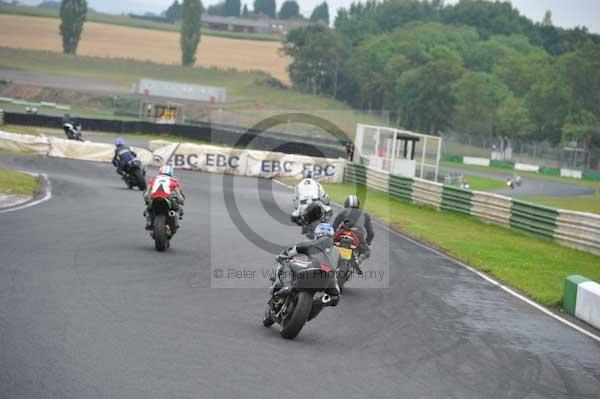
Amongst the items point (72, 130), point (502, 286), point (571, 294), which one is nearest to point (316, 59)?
point (72, 130)

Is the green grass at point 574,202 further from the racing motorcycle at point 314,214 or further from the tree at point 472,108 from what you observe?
the tree at point 472,108

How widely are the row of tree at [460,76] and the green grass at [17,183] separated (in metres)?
70.8

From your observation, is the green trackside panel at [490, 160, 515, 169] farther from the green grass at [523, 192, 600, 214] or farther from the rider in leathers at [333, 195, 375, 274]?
the rider in leathers at [333, 195, 375, 274]

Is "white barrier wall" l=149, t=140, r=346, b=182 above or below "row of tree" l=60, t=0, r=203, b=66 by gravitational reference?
below

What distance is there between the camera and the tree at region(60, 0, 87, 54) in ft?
403

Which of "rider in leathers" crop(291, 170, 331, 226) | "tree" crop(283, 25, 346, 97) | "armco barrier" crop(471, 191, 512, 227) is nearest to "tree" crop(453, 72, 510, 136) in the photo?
"tree" crop(283, 25, 346, 97)

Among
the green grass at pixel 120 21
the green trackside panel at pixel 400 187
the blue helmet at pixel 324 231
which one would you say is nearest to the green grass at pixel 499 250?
the green trackside panel at pixel 400 187

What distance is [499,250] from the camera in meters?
22.4

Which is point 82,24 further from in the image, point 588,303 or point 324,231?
point 324,231

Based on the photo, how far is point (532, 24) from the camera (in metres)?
188

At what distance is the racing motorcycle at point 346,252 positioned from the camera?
44.1 ft

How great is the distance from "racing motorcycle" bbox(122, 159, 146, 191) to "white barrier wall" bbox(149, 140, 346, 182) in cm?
1209

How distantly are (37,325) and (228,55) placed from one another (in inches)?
5121

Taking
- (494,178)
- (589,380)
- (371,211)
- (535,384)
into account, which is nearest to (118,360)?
(535,384)
